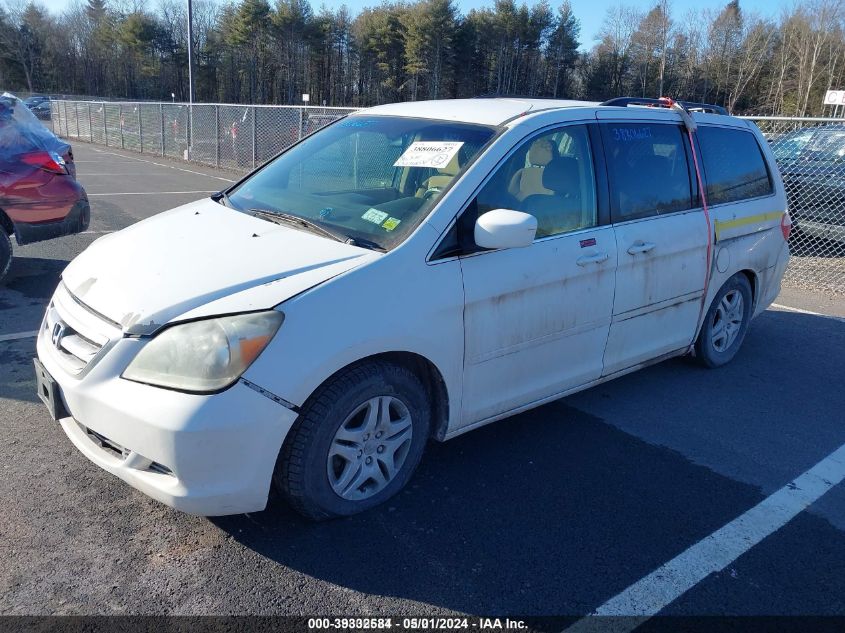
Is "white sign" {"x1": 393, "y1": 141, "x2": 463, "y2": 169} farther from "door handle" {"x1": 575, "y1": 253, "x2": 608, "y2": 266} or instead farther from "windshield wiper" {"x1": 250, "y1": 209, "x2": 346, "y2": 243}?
"door handle" {"x1": 575, "y1": 253, "x2": 608, "y2": 266}

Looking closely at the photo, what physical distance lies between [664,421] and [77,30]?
93352 millimetres

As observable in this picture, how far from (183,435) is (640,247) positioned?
2.74m

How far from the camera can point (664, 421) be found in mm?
4176

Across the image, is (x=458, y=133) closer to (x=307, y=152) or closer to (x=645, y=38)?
(x=307, y=152)

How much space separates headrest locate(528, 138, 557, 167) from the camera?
11.4 ft

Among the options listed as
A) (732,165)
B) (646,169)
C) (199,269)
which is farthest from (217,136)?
(199,269)

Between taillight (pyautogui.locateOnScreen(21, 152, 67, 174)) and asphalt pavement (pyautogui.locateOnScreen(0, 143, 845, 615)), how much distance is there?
2462 mm

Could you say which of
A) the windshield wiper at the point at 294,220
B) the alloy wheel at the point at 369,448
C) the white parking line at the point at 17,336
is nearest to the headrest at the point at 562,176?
the windshield wiper at the point at 294,220

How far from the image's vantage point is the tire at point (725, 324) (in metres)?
4.87

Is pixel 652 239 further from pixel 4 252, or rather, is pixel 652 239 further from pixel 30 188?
pixel 4 252

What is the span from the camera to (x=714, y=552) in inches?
114

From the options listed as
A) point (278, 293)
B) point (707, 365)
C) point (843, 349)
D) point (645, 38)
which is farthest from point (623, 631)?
point (645, 38)

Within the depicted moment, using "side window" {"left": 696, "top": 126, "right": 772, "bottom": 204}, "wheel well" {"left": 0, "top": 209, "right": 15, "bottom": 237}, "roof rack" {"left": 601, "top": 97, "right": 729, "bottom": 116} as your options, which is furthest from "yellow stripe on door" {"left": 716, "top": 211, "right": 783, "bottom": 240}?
"wheel well" {"left": 0, "top": 209, "right": 15, "bottom": 237}

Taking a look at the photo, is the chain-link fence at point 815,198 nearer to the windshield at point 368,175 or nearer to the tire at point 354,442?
the windshield at point 368,175
